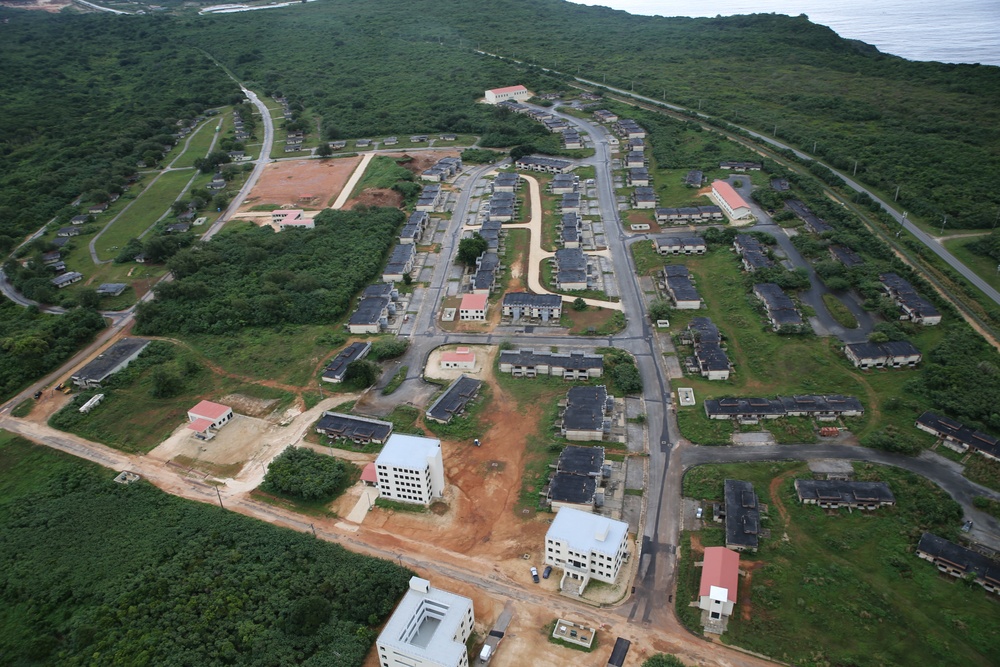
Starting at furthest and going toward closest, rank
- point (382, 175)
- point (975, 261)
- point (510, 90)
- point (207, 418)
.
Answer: point (510, 90), point (382, 175), point (975, 261), point (207, 418)

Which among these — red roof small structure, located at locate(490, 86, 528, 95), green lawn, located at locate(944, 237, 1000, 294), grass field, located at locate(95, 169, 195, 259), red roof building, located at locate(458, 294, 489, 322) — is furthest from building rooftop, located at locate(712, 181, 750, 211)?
grass field, located at locate(95, 169, 195, 259)

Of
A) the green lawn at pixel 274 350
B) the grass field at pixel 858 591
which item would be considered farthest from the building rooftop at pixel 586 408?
the green lawn at pixel 274 350

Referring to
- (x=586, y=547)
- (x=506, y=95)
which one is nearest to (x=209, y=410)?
(x=586, y=547)

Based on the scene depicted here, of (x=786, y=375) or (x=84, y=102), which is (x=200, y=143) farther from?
(x=786, y=375)

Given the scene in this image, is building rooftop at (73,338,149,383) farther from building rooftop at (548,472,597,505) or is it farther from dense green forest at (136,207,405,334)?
building rooftop at (548,472,597,505)

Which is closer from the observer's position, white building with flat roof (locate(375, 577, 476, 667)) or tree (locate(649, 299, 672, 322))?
white building with flat roof (locate(375, 577, 476, 667))

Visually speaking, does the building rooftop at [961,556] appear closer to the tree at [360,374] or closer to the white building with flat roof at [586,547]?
the white building with flat roof at [586,547]
